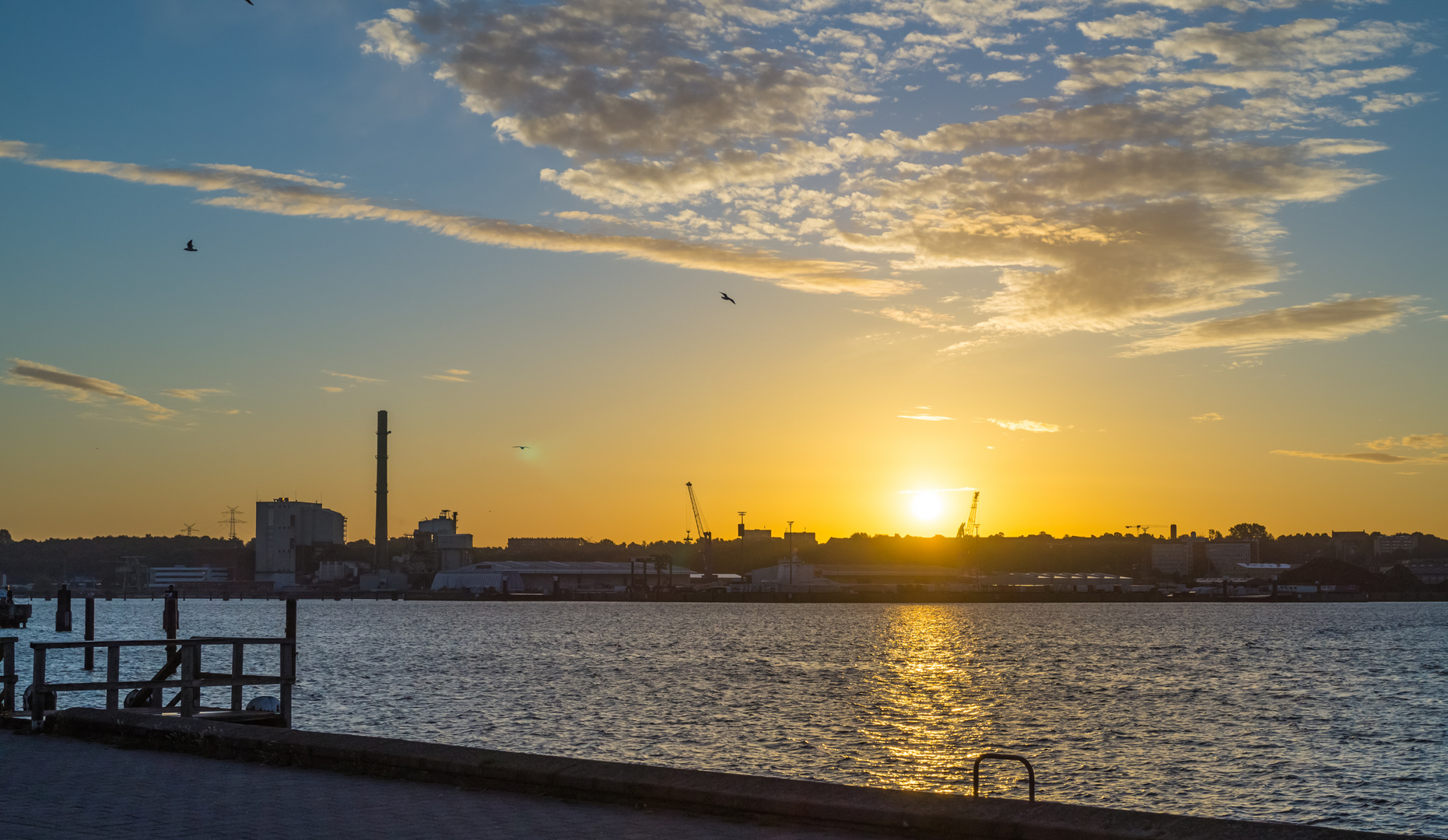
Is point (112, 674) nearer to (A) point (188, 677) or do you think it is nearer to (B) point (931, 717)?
(A) point (188, 677)

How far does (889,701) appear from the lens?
191 feet

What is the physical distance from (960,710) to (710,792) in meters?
43.1

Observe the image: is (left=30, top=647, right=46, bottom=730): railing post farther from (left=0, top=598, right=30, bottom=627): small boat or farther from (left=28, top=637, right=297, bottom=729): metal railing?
(left=0, top=598, right=30, bottom=627): small boat

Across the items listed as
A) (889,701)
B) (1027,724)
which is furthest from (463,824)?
(889,701)

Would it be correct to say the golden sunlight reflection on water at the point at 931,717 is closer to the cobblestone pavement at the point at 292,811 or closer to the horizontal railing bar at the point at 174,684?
the horizontal railing bar at the point at 174,684

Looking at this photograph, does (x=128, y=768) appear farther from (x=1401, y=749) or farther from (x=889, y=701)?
(x=889, y=701)

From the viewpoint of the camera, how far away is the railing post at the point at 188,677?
82.2 ft

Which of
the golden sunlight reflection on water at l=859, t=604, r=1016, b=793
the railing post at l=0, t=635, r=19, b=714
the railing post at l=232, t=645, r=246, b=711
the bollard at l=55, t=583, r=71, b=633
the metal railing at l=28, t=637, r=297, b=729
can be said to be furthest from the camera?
the bollard at l=55, t=583, r=71, b=633

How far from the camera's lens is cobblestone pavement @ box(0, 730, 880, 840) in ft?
40.7

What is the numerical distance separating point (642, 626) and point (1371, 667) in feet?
302

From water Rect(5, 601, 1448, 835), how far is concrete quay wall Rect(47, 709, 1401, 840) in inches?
771

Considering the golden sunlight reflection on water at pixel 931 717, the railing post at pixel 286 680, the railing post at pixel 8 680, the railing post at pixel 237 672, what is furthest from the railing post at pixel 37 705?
the golden sunlight reflection on water at pixel 931 717

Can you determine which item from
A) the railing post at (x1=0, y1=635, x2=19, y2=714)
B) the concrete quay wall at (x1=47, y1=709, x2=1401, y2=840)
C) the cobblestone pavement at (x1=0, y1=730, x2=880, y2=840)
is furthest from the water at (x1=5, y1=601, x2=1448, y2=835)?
the cobblestone pavement at (x1=0, y1=730, x2=880, y2=840)

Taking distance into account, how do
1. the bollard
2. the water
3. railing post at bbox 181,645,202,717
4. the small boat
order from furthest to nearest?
1. the small boat
2. the bollard
3. the water
4. railing post at bbox 181,645,202,717
